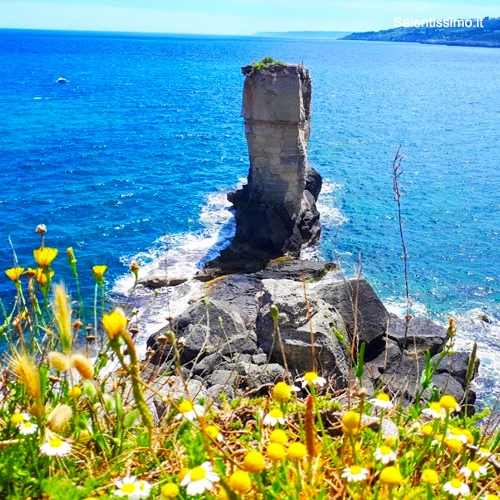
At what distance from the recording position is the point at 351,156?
44.1 metres

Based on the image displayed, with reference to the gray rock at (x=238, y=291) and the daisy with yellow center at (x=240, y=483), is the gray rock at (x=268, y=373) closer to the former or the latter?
the daisy with yellow center at (x=240, y=483)

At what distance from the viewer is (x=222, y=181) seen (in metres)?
38.5

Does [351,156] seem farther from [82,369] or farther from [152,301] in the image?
[82,369]

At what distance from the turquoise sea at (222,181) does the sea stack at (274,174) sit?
1460 millimetres

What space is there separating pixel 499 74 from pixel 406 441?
12045cm

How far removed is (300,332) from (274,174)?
17529mm

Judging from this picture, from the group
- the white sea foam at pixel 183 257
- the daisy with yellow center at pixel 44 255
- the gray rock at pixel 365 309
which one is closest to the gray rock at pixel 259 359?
the gray rock at pixel 365 309

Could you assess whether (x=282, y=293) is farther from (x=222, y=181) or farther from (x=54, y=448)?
(x=222, y=181)

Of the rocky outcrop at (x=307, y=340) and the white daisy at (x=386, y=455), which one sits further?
the rocky outcrop at (x=307, y=340)

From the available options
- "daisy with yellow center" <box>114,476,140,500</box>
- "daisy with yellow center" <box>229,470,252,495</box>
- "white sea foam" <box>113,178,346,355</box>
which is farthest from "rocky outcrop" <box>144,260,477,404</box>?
"daisy with yellow center" <box>229,470,252,495</box>

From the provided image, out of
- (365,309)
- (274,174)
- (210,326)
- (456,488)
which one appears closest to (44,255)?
(456,488)

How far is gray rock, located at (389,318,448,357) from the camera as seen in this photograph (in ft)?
44.8

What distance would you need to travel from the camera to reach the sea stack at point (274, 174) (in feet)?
80.2

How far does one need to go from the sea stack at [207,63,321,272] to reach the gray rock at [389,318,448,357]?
919 cm
